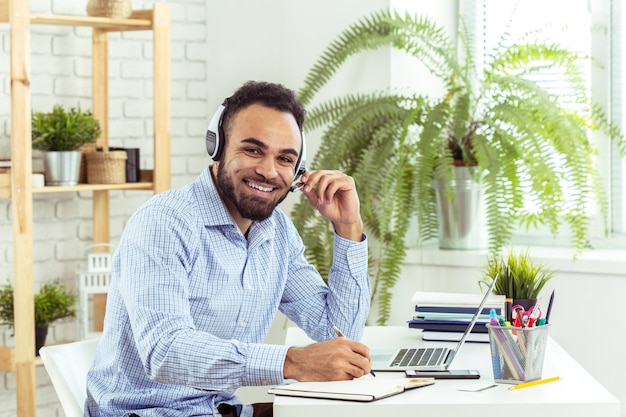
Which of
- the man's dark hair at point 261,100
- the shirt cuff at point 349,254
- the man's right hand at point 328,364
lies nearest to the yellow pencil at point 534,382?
the man's right hand at point 328,364

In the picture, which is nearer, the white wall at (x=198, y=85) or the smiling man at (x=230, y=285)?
the smiling man at (x=230, y=285)

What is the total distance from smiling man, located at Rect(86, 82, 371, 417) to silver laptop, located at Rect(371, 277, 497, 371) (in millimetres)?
157

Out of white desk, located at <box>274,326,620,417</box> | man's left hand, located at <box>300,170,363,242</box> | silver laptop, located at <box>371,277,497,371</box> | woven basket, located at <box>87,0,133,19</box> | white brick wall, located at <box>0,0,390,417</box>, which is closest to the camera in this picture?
white desk, located at <box>274,326,620,417</box>

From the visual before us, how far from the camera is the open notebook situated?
1.55m

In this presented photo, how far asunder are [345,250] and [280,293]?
0.58 ft

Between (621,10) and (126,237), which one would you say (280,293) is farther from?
(621,10)

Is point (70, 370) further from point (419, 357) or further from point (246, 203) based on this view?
point (419, 357)

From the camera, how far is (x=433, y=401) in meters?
1.56

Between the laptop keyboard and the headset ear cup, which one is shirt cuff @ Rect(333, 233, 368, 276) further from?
the headset ear cup

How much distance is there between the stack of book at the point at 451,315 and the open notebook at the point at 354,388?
0.43 metres

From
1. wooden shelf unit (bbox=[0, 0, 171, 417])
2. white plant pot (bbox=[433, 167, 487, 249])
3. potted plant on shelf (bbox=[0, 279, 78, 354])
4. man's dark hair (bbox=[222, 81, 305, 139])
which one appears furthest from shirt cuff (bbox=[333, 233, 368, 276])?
potted plant on shelf (bbox=[0, 279, 78, 354])

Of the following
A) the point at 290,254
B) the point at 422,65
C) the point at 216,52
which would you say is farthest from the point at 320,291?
the point at 216,52

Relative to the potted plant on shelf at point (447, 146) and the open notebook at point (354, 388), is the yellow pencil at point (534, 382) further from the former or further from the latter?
the potted plant on shelf at point (447, 146)

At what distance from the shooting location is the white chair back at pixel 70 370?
182cm
